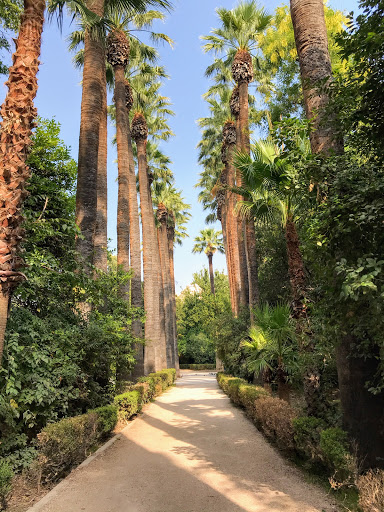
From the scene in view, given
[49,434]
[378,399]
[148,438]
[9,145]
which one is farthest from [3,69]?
[378,399]

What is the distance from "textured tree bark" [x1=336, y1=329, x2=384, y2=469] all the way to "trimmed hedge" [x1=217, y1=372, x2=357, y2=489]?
0.19m

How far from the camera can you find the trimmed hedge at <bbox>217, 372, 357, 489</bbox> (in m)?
4.68

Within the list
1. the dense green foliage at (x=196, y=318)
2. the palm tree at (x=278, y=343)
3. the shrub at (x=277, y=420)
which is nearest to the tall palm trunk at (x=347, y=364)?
the shrub at (x=277, y=420)

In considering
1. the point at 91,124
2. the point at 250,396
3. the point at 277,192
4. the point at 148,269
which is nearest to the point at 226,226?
the point at 148,269

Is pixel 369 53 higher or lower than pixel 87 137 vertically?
lower

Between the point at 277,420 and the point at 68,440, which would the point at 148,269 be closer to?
the point at 277,420

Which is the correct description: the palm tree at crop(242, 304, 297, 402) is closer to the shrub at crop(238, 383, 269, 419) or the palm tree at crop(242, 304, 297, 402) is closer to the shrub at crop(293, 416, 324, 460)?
the shrub at crop(238, 383, 269, 419)

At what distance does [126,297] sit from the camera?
568 inches

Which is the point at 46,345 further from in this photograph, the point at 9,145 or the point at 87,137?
the point at 87,137

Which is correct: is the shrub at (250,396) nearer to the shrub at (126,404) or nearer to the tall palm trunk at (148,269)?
the shrub at (126,404)

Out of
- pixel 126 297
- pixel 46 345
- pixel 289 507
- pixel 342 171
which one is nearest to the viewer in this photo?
pixel 342 171

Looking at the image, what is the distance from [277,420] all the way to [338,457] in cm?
235

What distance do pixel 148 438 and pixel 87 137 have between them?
7.94m

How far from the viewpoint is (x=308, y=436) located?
5.74m
